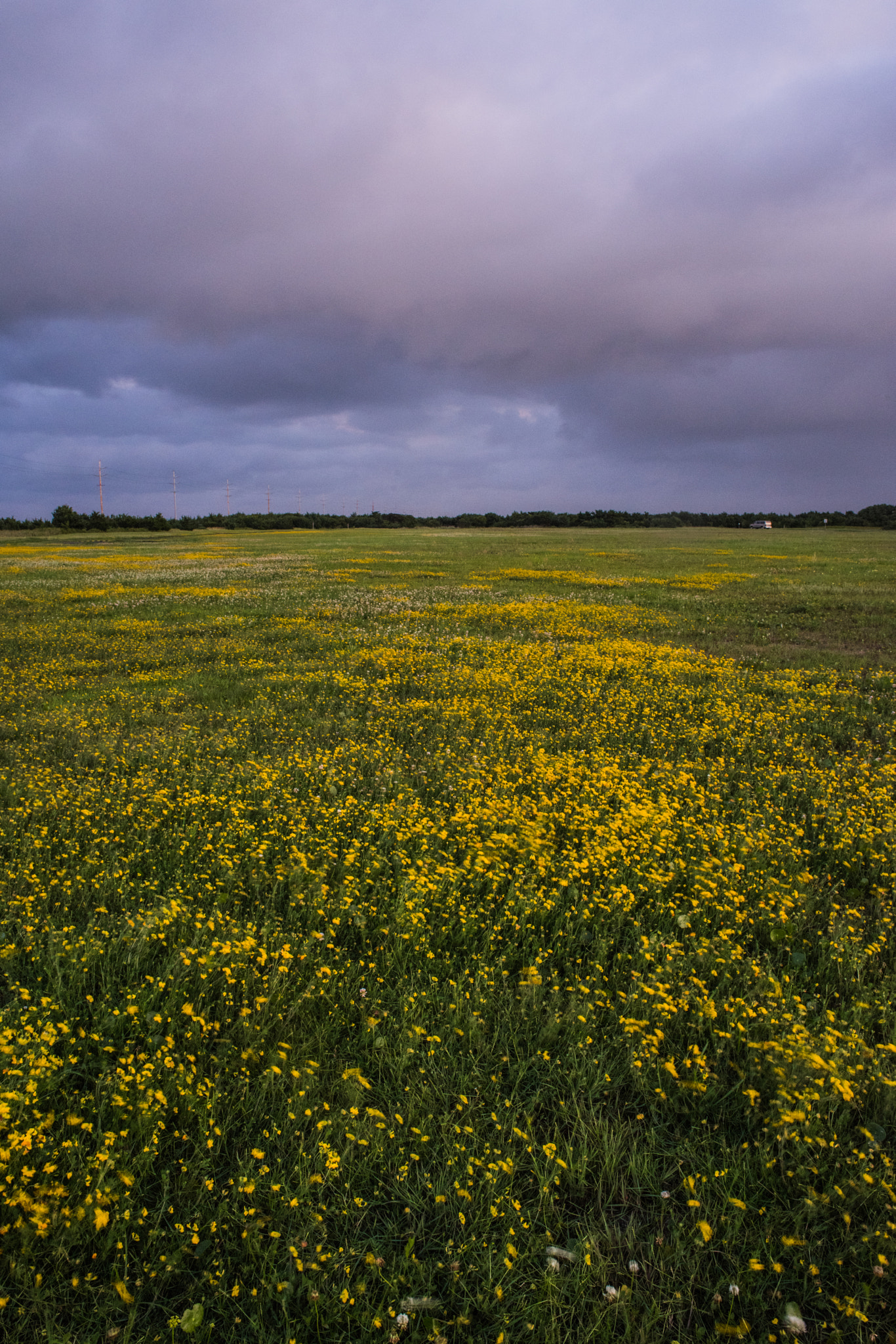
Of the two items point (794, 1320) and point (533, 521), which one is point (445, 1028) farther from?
point (533, 521)

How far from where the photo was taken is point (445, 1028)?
12.7 ft

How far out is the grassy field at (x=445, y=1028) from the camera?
2666 mm

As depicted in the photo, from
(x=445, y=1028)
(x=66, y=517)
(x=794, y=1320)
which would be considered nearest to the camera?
(x=794, y=1320)

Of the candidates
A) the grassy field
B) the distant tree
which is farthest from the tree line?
the grassy field

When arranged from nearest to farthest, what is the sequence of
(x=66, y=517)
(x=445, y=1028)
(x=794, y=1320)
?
(x=794, y=1320) → (x=445, y=1028) → (x=66, y=517)

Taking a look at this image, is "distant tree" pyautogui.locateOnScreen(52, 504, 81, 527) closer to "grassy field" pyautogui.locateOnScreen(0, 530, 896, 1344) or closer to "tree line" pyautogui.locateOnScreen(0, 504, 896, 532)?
"tree line" pyautogui.locateOnScreen(0, 504, 896, 532)

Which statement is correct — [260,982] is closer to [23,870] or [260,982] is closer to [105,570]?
[23,870]

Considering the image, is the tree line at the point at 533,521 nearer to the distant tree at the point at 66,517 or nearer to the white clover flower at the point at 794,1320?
the distant tree at the point at 66,517

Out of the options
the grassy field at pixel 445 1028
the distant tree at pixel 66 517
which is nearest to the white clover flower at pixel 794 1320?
the grassy field at pixel 445 1028

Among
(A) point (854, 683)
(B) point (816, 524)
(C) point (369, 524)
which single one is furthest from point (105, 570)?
(B) point (816, 524)

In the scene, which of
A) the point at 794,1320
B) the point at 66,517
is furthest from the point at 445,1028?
the point at 66,517

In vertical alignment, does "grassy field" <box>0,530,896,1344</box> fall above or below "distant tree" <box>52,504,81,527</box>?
below

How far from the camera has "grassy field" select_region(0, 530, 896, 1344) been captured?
2.67 m

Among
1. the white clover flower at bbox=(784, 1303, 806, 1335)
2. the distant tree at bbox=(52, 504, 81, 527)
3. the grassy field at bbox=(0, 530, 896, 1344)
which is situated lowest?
the white clover flower at bbox=(784, 1303, 806, 1335)
